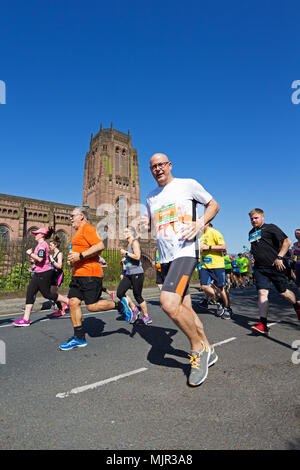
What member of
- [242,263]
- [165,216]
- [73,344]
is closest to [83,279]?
[73,344]

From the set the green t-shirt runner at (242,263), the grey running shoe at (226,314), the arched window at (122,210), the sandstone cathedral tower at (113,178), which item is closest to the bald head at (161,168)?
the grey running shoe at (226,314)

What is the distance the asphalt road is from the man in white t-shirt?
32cm

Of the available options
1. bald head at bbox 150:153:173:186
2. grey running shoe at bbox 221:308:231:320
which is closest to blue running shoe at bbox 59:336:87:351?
bald head at bbox 150:153:173:186

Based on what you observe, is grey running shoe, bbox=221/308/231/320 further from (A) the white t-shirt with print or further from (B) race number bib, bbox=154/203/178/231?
(B) race number bib, bbox=154/203/178/231

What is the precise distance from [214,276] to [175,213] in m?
3.54

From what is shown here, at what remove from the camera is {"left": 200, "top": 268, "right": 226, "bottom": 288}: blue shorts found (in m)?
5.92

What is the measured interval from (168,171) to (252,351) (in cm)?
260

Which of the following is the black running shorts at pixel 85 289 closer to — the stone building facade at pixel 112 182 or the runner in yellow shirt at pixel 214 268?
the runner in yellow shirt at pixel 214 268

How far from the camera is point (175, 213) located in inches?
113

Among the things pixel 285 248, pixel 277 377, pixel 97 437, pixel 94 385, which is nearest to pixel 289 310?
pixel 285 248

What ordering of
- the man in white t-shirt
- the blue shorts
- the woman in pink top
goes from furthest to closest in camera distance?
the blue shorts → the woman in pink top → the man in white t-shirt

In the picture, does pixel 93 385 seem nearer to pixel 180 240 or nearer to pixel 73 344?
pixel 73 344
